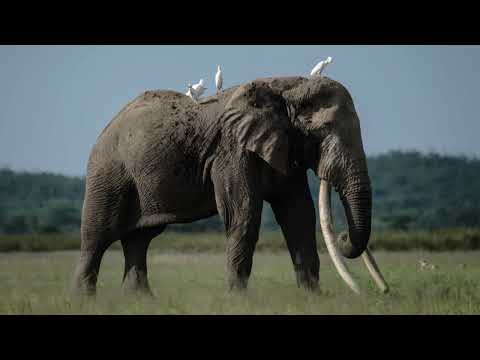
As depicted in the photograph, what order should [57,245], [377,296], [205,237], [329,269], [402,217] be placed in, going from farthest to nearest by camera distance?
1. [402,217]
2. [205,237]
3. [57,245]
4. [329,269]
5. [377,296]

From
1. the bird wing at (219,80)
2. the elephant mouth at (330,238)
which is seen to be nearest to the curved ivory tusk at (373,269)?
the elephant mouth at (330,238)

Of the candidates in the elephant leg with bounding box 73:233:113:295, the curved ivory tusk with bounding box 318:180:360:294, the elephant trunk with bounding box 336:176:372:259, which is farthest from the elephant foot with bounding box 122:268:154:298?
the elephant trunk with bounding box 336:176:372:259

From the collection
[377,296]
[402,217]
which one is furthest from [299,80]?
[402,217]

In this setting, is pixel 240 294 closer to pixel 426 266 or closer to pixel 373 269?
pixel 373 269

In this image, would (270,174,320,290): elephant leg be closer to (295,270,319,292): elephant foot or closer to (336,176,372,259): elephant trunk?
(295,270,319,292): elephant foot

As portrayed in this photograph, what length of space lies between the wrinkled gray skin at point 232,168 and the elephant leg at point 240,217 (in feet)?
0.04

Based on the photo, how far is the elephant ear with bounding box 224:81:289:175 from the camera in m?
11.0

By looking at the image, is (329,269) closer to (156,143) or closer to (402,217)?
(156,143)

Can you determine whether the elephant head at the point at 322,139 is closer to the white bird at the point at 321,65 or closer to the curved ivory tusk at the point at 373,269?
the curved ivory tusk at the point at 373,269

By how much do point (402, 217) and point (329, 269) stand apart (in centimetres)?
2771

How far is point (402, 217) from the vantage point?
1752 inches

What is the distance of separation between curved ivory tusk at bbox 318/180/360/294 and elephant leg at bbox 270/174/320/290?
1.10 ft

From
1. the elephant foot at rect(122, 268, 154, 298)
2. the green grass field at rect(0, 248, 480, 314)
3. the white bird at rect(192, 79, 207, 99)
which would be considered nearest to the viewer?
the green grass field at rect(0, 248, 480, 314)

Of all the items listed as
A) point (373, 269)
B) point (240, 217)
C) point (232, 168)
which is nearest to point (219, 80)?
point (232, 168)
